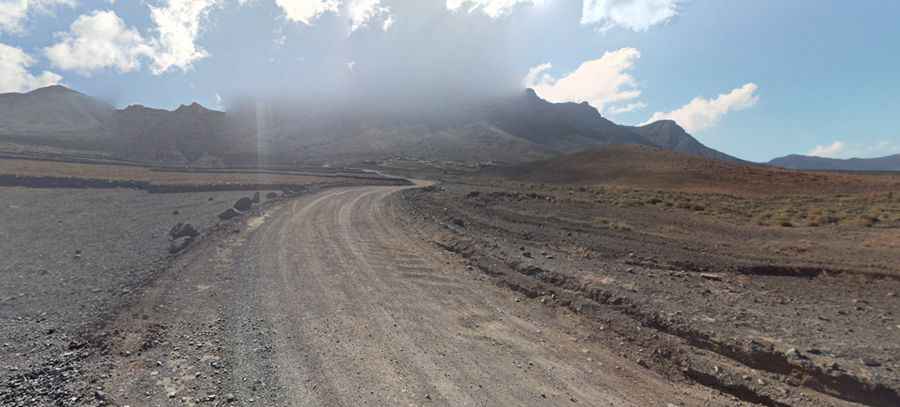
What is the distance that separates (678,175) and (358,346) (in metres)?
59.4

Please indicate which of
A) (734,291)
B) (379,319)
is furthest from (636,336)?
Answer: (379,319)

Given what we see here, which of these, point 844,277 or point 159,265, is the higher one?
point 844,277

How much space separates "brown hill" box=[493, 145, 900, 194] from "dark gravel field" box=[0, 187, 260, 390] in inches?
1890

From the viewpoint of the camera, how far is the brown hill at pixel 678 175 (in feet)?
149

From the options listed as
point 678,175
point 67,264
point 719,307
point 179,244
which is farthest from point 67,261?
point 678,175

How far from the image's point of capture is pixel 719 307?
828cm

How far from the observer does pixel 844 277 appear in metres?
11.4

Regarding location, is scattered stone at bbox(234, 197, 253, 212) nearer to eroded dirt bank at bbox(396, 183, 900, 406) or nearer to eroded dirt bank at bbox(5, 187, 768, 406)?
eroded dirt bank at bbox(5, 187, 768, 406)

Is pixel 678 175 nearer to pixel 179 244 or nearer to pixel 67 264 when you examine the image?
pixel 179 244

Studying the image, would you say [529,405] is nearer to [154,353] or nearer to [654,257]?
[154,353]

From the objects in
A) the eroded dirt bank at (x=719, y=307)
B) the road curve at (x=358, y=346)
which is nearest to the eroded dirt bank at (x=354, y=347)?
the road curve at (x=358, y=346)

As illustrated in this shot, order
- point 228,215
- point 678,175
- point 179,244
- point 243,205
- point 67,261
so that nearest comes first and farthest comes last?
point 67,261, point 179,244, point 228,215, point 243,205, point 678,175

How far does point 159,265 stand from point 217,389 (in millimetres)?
9233

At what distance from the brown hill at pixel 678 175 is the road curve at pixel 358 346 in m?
44.8
